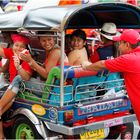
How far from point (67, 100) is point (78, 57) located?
691 millimetres

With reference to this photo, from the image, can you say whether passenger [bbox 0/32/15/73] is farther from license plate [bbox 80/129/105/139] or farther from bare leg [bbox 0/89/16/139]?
license plate [bbox 80/129/105/139]

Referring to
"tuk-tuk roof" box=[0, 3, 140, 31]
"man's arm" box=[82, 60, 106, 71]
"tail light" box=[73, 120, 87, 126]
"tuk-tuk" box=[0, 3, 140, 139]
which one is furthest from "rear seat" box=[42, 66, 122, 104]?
"tuk-tuk roof" box=[0, 3, 140, 31]

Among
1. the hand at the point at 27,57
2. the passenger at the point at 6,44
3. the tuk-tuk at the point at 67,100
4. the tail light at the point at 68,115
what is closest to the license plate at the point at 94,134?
the tuk-tuk at the point at 67,100

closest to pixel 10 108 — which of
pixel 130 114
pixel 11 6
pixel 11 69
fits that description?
pixel 11 69

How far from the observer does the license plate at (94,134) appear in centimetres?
503

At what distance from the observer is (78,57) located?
206 inches

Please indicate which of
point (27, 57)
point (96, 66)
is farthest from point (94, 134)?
point (27, 57)

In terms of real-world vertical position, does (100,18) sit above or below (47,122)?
above

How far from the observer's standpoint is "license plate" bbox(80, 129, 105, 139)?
5027 mm

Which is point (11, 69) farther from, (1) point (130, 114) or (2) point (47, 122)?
(1) point (130, 114)

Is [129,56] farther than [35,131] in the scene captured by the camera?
No

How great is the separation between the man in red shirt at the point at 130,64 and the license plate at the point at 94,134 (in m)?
0.74

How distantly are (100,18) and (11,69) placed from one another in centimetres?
152

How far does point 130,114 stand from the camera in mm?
5355
